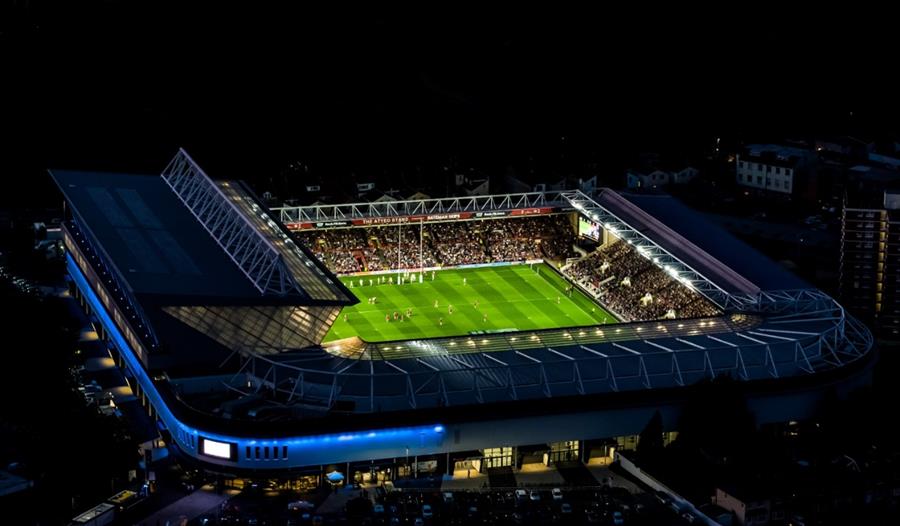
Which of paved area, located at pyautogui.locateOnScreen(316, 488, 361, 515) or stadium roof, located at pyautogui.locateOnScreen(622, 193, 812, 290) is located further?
stadium roof, located at pyautogui.locateOnScreen(622, 193, 812, 290)

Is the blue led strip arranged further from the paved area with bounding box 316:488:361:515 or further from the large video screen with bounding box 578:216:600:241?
the large video screen with bounding box 578:216:600:241

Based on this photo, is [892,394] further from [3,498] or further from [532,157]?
[532,157]

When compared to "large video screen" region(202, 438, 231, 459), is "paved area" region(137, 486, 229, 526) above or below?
below

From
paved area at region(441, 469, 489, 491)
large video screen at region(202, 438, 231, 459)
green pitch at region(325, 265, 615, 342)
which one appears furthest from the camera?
green pitch at region(325, 265, 615, 342)

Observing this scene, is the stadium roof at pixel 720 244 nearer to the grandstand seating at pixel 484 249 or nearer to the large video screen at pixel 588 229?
the large video screen at pixel 588 229

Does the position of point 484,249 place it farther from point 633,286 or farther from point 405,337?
point 405,337

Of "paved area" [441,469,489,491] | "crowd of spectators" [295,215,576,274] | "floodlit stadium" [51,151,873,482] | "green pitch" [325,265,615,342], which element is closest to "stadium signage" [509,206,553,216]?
"crowd of spectators" [295,215,576,274]

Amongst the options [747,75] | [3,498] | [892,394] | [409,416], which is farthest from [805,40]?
[3,498]
